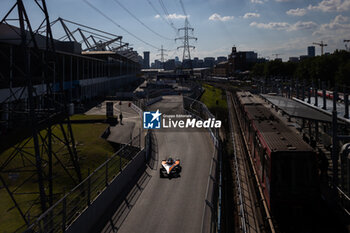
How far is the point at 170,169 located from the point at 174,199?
127 inches

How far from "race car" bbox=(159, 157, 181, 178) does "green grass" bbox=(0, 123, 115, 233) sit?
337 cm

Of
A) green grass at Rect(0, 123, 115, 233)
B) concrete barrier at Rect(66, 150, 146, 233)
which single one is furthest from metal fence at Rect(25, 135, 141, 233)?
green grass at Rect(0, 123, 115, 233)

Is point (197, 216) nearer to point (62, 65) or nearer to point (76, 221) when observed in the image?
point (76, 221)

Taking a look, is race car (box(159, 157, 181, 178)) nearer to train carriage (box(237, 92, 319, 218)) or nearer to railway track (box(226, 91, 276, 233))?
railway track (box(226, 91, 276, 233))

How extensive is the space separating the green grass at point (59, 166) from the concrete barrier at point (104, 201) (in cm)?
137

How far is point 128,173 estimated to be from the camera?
15.4 m

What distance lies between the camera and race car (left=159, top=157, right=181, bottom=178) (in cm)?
1610

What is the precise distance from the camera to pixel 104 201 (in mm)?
12312

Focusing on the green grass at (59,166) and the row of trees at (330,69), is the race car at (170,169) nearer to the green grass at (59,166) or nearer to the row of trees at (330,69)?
the green grass at (59,166)

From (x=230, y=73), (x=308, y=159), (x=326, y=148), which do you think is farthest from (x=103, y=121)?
(x=230, y=73)

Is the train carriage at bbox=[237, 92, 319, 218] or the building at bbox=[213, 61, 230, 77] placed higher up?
the building at bbox=[213, 61, 230, 77]

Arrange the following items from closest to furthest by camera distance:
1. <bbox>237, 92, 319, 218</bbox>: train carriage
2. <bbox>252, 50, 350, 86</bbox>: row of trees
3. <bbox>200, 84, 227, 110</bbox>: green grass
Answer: <bbox>237, 92, 319, 218</bbox>: train carriage
<bbox>252, 50, 350, 86</bbox>: row of trees
<bbox>200, 84, 227, 110</bbox>: green grass

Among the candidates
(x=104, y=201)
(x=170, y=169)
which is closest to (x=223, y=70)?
(x=170, y=169)

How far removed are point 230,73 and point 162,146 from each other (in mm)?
140299
